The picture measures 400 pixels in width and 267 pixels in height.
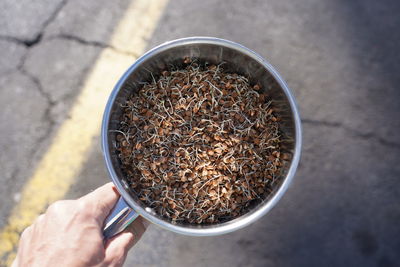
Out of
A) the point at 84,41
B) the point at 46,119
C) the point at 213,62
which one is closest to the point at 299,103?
the point at 213,62

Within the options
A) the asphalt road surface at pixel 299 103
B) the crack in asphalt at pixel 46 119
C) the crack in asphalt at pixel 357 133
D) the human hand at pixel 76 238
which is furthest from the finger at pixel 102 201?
the crack in asphalt at pixel 357 133

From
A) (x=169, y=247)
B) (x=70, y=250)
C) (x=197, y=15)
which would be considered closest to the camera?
(x=70, y=250)

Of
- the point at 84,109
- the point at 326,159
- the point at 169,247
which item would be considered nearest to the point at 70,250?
the point at 169,247

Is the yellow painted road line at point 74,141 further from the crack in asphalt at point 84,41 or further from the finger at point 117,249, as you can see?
the finger at point 117,249

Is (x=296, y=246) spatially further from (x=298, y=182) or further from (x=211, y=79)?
(x=211, y=79)

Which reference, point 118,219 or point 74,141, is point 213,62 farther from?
point 74,141

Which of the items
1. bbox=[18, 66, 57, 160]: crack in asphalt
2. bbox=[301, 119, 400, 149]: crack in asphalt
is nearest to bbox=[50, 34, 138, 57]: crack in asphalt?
bbox=[18, 66, 57, 160]: crack in asphalt
